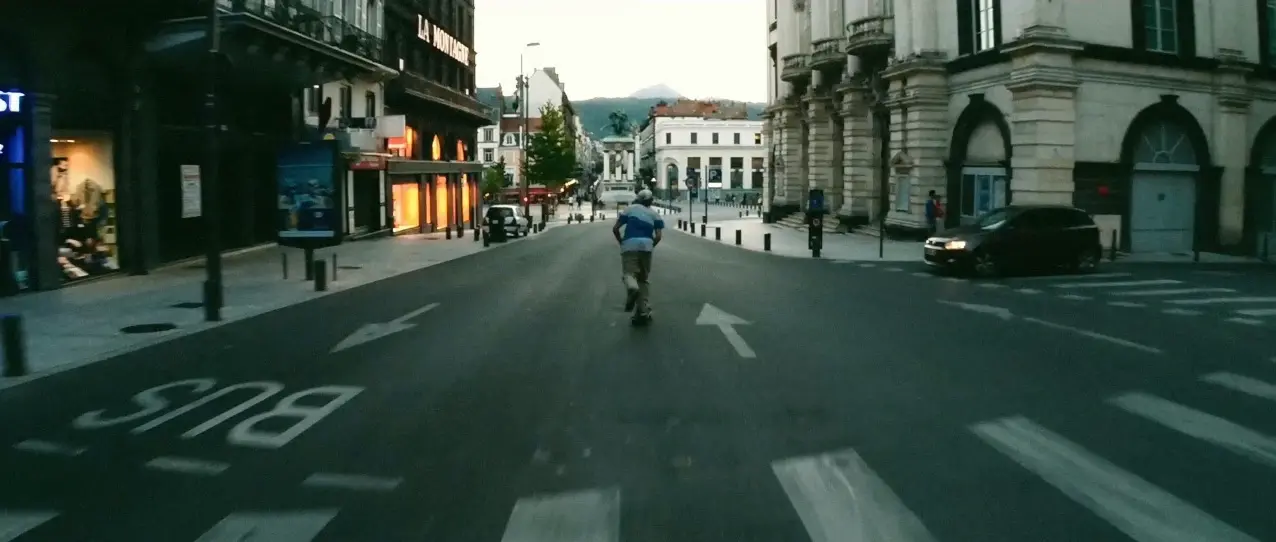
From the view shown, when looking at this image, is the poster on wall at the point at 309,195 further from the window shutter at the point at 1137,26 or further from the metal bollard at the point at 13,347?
the window shutter at the point at 1137,26

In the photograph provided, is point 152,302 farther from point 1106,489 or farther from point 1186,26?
point 1186,26

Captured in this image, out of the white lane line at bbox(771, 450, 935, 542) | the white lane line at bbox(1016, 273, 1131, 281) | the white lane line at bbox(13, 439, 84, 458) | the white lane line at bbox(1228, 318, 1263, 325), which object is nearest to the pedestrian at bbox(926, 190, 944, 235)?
the white lane line at bbox(1016, 273, 1131, 281)

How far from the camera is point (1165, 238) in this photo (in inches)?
1208

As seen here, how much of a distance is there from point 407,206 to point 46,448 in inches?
1507

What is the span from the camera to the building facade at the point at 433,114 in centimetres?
4197

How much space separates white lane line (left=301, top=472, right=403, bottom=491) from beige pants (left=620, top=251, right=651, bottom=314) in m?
7.11

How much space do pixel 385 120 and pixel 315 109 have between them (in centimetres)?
367

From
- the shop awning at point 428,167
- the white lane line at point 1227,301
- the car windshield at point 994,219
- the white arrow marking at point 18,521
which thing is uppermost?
the shop awning at point 428,167

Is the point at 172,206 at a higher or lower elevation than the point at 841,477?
higher

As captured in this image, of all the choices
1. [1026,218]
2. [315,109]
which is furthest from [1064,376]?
[315,109]

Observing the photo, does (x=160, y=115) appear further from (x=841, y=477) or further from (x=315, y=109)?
Result: (x=841, y=477)

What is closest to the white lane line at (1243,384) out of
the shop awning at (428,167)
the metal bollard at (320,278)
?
the metal bollard at (320,278)

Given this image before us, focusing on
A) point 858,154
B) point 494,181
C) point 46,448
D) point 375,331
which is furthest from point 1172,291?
point 494,181

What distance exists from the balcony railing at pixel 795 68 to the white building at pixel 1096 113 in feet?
35.9
